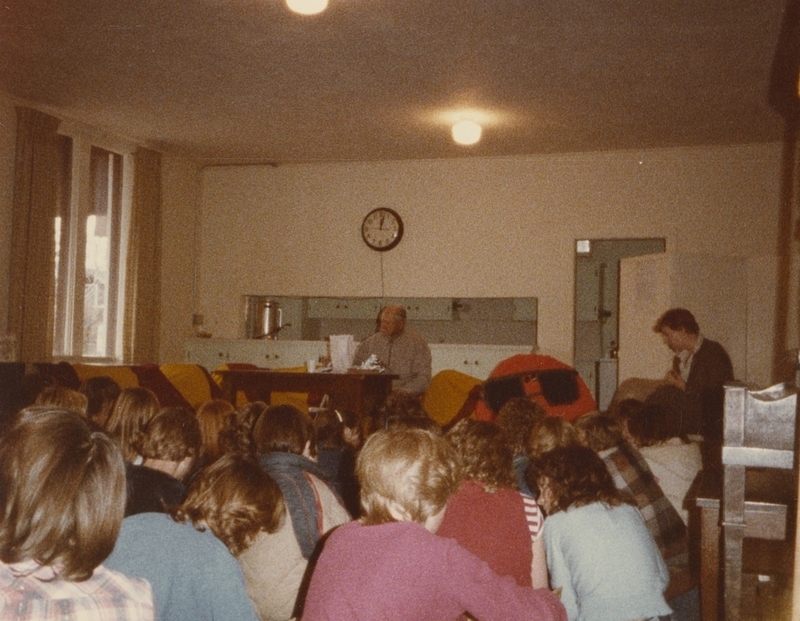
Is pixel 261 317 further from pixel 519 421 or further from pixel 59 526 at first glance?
pixel 59 526

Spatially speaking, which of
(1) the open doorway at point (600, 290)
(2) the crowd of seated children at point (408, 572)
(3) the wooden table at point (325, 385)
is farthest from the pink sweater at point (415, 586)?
(1) the open doorway at point (600, 290)

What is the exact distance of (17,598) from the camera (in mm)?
1146

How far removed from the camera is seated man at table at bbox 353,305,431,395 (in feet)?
22.6

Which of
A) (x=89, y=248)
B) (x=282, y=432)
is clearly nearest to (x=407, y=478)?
(x=282, y=432)

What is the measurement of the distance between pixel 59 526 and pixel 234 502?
3.12 ft

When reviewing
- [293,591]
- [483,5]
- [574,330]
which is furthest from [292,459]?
[574,330]

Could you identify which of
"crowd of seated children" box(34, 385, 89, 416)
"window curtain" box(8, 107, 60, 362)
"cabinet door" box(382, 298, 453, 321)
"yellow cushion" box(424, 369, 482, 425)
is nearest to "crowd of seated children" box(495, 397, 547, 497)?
"crowd of seated children" box(34, 385, 89, 416)

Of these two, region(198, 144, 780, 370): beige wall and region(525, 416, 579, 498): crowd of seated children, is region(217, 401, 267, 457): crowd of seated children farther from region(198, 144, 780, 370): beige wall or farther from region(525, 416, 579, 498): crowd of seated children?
region(198, 144, 780, 370): beige wall

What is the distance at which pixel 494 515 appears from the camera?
8.01ft

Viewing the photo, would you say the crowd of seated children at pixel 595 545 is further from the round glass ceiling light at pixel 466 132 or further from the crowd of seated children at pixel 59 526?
Answer: the round glass ceiling light at pixel 466 132

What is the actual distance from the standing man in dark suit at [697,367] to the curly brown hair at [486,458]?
338 cm

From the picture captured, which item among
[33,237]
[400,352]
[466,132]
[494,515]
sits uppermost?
[466,132]

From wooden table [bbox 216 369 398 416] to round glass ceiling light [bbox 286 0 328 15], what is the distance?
7.50 ft

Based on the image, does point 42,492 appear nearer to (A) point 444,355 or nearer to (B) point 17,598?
(B) point 17,598
